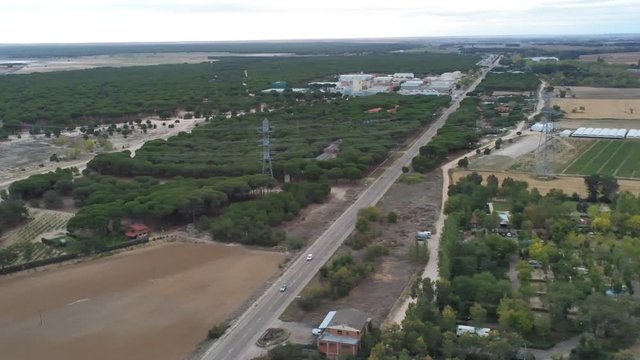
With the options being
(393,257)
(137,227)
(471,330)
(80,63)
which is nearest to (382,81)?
(137,227)

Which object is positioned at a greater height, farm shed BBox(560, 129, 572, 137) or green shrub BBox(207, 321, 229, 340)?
farm shed BBox(560, 129, 572, 137)

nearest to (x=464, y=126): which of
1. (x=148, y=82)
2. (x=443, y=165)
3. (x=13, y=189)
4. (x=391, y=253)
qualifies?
(x=443, y=165)

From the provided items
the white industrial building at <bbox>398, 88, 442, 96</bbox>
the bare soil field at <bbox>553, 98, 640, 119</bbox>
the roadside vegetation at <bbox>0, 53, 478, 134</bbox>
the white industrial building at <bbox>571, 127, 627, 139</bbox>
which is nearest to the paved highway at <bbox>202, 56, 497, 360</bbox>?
the white industrial building at <bbox>571, 127, 627, 139</bbox>

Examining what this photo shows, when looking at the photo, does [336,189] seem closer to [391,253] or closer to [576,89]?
[391,253]

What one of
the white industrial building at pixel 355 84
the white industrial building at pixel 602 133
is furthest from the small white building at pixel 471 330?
the white industrial building at pixel 355 84

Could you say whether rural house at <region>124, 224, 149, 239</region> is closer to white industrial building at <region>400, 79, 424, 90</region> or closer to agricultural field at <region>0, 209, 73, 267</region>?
agricultural field at <region>0, 209, 73, 267</region>

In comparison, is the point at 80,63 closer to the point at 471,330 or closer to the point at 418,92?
the point at 418,92
